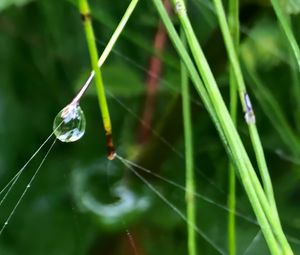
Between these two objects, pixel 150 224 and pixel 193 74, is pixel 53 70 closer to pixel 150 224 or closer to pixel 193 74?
pixel 150 224

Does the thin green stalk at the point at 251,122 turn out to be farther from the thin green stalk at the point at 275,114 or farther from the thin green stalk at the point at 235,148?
the thin green stalk at the point at 275,114

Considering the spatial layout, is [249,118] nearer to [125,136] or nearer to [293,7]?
[293,7]

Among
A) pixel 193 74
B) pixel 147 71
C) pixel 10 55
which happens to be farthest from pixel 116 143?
pixel 193 74

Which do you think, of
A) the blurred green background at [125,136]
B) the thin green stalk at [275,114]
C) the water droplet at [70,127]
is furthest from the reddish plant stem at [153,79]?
the water droplet at [70,127]

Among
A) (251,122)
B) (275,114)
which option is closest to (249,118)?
(251,122)

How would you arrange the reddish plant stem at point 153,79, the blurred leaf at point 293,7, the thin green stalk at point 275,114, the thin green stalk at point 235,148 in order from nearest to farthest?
the thin green stalk at point 235,148
the blurred leaf at point 293,7
the thin green stalk at point 275,114
the reddish plant stem at point 153,79

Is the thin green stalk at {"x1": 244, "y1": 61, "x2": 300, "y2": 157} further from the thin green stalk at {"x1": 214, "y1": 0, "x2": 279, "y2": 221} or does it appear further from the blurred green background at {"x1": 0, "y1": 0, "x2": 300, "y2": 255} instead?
the thin green stalk at {"x1": 214, "y1": 0, "x2": 279, "y2": 221}

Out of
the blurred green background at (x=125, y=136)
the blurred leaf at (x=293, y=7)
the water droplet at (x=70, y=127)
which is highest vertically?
the blurred leaf at (x=293, y=7)

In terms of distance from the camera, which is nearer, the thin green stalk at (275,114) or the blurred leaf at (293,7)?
the blurred leaf at (293,7)

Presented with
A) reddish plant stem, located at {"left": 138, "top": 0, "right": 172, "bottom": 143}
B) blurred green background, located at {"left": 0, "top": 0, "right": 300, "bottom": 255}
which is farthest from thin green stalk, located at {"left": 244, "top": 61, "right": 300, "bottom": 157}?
reddish plant stem, located at {"left": 138, "top": 0, "right": 172, "bottom": 143}
